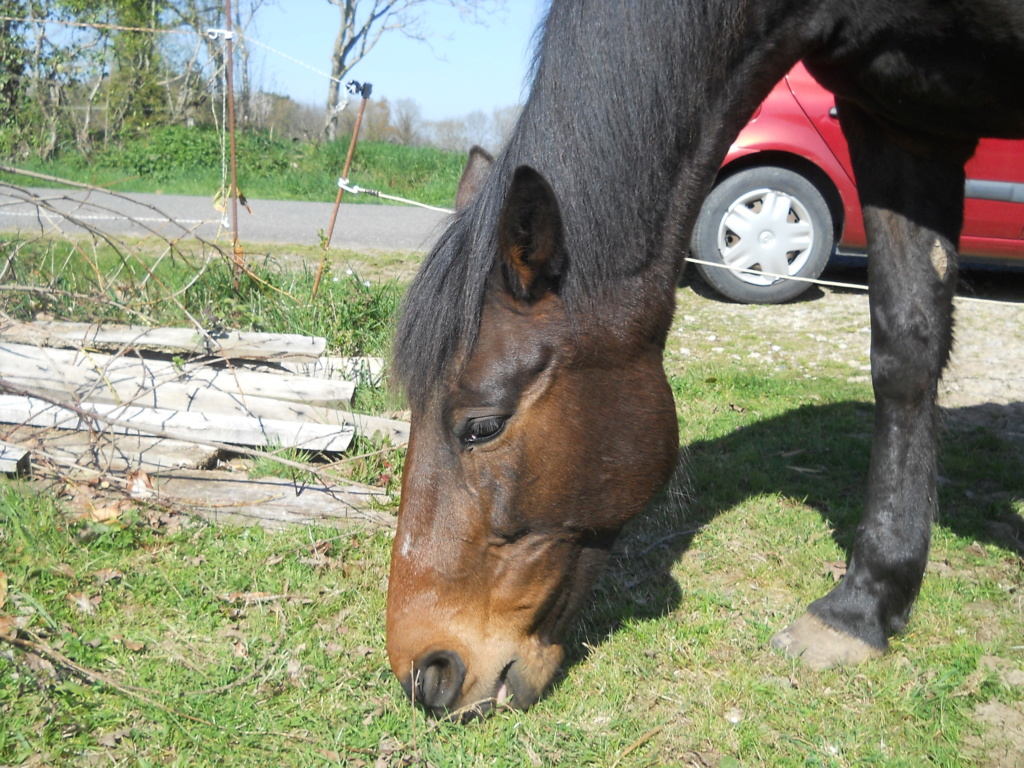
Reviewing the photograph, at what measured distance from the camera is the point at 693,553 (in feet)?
11.0

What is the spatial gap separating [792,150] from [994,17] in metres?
4.38

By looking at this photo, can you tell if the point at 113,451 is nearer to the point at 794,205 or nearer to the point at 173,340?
the point at 173,340

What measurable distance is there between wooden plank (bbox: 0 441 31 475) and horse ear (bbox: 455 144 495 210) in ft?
6.92

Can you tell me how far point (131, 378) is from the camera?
391 centimetres

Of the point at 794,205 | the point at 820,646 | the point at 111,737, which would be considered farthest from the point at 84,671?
the point at 794,205

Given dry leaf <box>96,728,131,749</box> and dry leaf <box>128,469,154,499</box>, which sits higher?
dry leaf <box>128,469,154,499</box>

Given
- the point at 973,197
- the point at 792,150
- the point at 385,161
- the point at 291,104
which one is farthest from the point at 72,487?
the point at 291,104

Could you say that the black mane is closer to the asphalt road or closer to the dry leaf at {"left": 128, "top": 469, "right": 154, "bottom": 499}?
the dry leaf at {"left": 128, "top": 469, "right": 154, "bottom": 499}

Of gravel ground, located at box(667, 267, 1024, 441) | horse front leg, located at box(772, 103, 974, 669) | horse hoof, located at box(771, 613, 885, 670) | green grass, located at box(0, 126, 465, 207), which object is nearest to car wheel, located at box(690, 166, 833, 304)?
gravel ground, located at box(667, 267, 1024, 441)

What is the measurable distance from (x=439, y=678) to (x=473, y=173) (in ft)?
5.33

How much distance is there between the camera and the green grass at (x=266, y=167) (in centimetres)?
1357

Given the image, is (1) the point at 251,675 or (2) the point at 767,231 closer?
(1) the point at 251,675

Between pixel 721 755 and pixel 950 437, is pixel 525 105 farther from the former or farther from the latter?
pixel 950 437

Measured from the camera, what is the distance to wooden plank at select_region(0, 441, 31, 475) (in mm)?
3240
